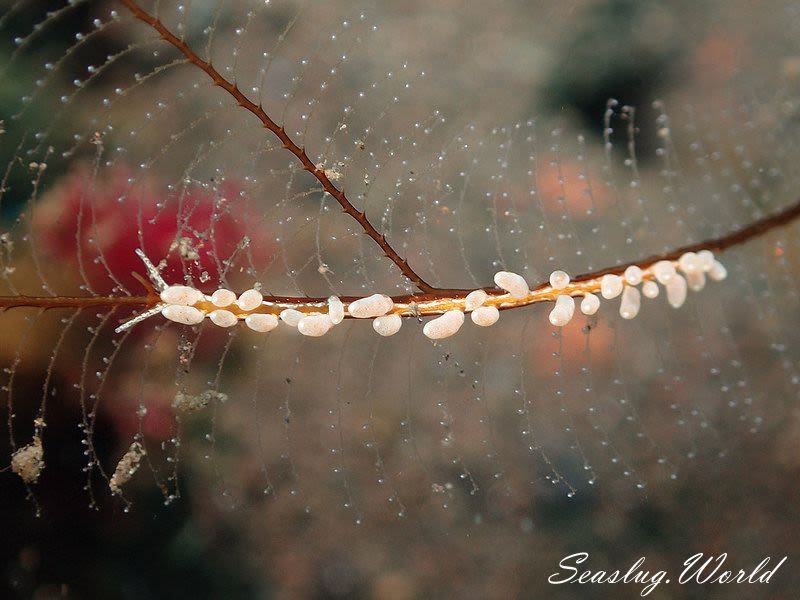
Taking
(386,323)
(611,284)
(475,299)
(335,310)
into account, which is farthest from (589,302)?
(335,310)

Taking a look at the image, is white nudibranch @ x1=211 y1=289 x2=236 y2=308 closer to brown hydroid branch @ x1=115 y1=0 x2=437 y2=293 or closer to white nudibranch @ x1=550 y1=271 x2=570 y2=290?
brown hydroid branch @ x1=115 y1=0 x2=437 y2=293

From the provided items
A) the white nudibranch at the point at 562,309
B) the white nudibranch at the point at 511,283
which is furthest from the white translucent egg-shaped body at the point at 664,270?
the white nudibranch at the point at 511,283

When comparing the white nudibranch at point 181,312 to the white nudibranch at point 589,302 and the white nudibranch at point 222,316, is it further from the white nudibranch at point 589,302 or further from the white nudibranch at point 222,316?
the white nudibranch at point 589,302

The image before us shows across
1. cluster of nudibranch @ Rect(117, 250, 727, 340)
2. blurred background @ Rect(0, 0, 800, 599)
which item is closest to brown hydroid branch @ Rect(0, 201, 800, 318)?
cluster of nudibranch @ Rect(117, 250, 727, 340)

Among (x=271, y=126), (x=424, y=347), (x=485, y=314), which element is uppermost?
(x=271, y=126)

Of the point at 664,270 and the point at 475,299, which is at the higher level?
the point at 475,299

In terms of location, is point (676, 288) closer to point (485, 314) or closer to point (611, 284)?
point (611, 284)
